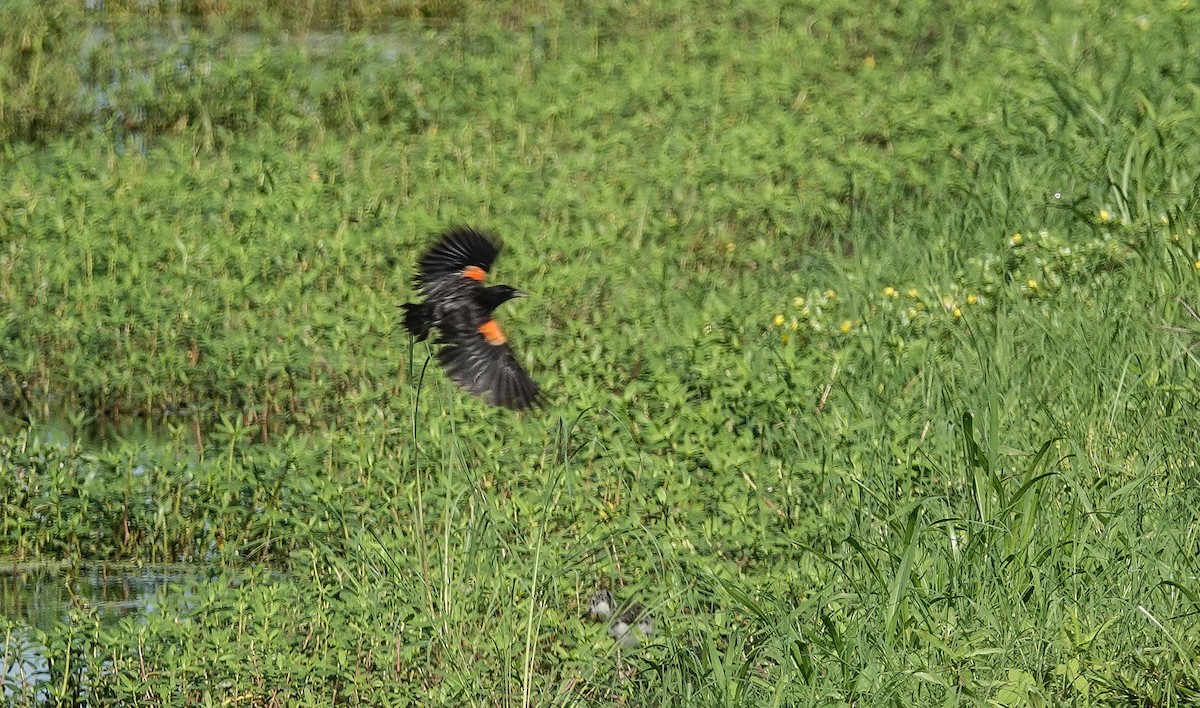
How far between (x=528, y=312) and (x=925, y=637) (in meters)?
3.21

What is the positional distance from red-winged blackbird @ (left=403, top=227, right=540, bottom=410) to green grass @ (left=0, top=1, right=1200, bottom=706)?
0.23m

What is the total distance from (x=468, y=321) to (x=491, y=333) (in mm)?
77

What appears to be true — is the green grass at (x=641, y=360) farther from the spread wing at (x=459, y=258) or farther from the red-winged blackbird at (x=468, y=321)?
the spread wing at (x=459, y=258)

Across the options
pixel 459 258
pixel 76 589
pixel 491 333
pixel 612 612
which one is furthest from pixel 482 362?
pixel 76 589

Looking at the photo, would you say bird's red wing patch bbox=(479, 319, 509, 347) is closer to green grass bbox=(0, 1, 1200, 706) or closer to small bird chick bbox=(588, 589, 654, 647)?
green grass bbox=(0, 1, 1200, 706)

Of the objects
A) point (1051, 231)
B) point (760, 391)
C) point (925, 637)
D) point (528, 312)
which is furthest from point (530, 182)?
point (925, 637)

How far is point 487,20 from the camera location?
11.7 metres

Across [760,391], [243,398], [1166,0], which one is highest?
[1166,0]

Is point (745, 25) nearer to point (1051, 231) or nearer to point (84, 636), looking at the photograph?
point (1051, 231)

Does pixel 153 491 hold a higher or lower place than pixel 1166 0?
lower

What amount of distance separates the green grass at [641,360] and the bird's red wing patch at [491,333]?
1.16 feet

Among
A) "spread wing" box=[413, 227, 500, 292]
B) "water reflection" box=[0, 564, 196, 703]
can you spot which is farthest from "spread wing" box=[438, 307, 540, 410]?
"water reflection" box=[0, 564, 196, 703]

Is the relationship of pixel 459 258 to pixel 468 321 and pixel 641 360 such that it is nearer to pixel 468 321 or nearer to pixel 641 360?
pixel 468 321

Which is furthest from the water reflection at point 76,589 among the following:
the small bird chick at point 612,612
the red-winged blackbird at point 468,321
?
the small bird chick at point 612,612
